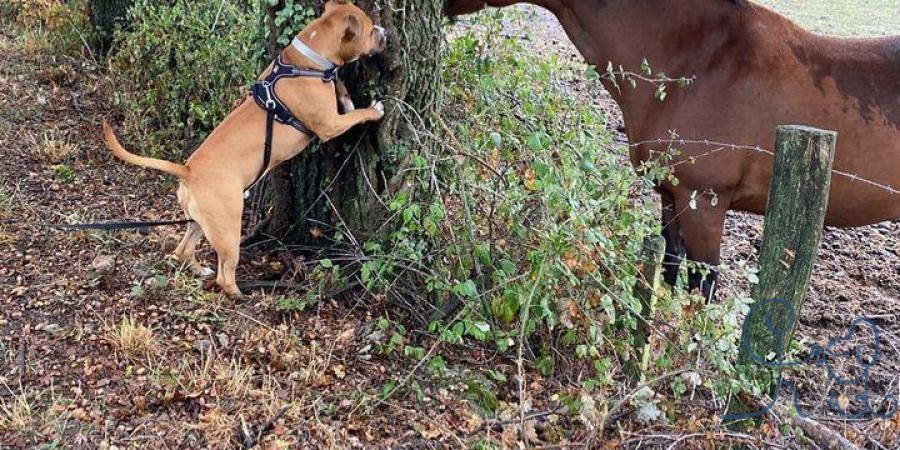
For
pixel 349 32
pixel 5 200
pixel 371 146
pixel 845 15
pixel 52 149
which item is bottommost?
pixel 5 200

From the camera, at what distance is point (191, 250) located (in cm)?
342

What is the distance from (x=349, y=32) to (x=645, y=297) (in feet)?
5.34

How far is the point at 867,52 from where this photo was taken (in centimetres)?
384

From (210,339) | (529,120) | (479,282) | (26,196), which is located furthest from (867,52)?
(26,196)

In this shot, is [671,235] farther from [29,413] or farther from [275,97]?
[29,413]

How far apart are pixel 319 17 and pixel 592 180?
141 centimetres

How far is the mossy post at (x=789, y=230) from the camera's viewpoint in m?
2.27

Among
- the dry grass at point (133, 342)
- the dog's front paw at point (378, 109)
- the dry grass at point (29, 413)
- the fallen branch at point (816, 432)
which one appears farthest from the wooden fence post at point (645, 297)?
the dry grass at point (29, 413)

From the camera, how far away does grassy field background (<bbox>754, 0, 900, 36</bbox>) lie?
10070mm

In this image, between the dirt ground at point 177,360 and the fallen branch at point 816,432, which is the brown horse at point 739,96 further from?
the fallen branch at point 816,432

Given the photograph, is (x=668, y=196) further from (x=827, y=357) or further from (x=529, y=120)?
(x=827, y=357)

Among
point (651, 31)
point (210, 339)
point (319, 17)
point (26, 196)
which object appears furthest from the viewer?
point (26, 196)

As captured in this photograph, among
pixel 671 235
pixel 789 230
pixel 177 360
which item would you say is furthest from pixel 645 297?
pixel 177 360

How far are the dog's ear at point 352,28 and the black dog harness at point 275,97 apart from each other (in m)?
0.20
